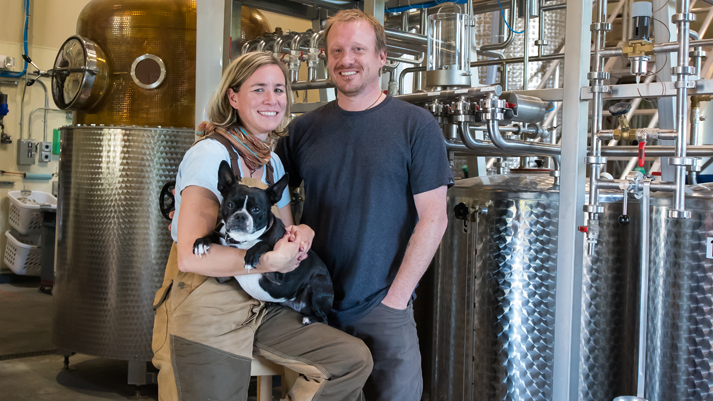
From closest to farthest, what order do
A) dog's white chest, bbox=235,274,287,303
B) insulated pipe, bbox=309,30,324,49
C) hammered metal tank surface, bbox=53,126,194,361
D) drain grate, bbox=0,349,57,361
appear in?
dog's white chest, bbox=235,274,287,303, insulated pipe, bbox=309,30,324,49, hammered metal tank surface, bbox=53,126,194,361, drain grate, bbox=0,349,57,361

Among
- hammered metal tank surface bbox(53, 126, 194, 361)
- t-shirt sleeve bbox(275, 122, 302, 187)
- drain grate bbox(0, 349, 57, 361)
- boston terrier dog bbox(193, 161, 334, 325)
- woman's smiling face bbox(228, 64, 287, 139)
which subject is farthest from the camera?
drain grate bbox(0, 349, 57, 361)

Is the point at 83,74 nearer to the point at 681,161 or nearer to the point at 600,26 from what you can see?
the point at 600,26

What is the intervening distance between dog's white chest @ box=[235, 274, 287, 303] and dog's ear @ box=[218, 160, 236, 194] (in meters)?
0.24

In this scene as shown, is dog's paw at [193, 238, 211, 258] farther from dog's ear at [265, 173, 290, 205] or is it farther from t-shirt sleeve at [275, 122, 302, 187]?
t-shirt sleeve at [275, 122, 302, 187]

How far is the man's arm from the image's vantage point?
175 cm

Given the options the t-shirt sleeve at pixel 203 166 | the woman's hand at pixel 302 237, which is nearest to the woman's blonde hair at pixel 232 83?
the t-shirt sleeve at pixel 203 166

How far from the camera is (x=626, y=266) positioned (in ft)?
7.42

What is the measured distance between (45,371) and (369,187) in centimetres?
310

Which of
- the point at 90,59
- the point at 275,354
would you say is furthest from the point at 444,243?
the point at 90,59

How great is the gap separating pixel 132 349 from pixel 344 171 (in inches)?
95.4

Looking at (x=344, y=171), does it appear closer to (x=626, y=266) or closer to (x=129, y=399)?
(x=626, y=266)

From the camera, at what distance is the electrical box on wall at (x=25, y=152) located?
683cm

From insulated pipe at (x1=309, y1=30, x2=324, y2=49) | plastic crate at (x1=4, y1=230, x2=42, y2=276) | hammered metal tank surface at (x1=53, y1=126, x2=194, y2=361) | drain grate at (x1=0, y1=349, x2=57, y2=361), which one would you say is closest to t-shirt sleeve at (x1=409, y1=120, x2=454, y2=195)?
insulated pipe at (x1=309, y1=30, x2=324, y2=49)

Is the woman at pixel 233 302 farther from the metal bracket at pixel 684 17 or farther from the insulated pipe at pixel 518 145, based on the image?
the metal bracket at pixel 684 17
